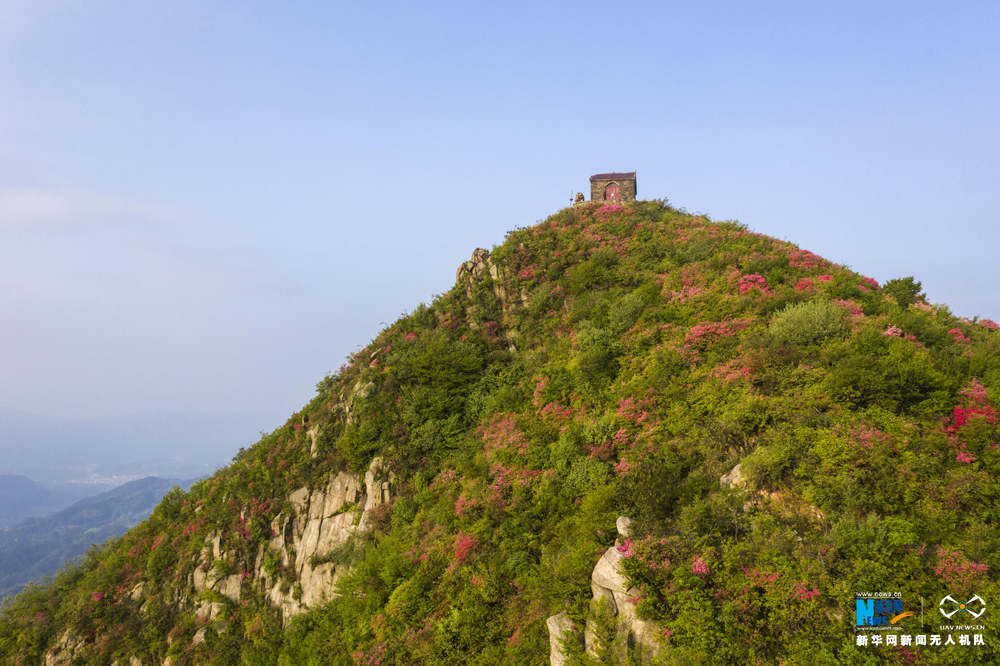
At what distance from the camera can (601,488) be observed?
13.9 metres

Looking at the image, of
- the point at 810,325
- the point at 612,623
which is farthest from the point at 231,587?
the point at 810,325

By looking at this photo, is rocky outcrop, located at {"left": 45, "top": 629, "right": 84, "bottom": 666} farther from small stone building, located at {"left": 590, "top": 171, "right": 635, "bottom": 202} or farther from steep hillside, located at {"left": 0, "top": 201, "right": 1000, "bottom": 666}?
small stone building, located at {"left": 590, "top": 171, "right": 635, "bottom": 202}

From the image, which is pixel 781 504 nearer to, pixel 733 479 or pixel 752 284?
pixel 733 479

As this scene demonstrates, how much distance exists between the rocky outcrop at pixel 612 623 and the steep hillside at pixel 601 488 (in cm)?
7

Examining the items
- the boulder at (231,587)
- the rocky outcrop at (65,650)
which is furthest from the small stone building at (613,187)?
the rocky outcrop at (65,650)

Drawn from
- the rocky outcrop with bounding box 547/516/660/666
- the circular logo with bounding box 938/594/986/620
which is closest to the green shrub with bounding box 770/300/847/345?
the circular logo with bounding box 938/594/986/620

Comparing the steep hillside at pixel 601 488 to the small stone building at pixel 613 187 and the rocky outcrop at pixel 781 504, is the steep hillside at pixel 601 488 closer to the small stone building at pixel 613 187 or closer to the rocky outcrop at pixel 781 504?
the rocky outcrop at pixel 781 504

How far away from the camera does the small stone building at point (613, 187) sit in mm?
41094

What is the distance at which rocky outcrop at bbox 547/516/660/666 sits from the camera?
10.4m

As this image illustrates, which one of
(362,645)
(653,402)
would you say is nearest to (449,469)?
(362,645)

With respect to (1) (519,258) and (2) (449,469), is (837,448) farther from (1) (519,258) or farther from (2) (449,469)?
(1) (519,258)

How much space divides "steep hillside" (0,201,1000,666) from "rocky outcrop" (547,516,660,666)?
0.07 m

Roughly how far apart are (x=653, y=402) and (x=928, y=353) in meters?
8.82

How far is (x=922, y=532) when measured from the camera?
9.92m
